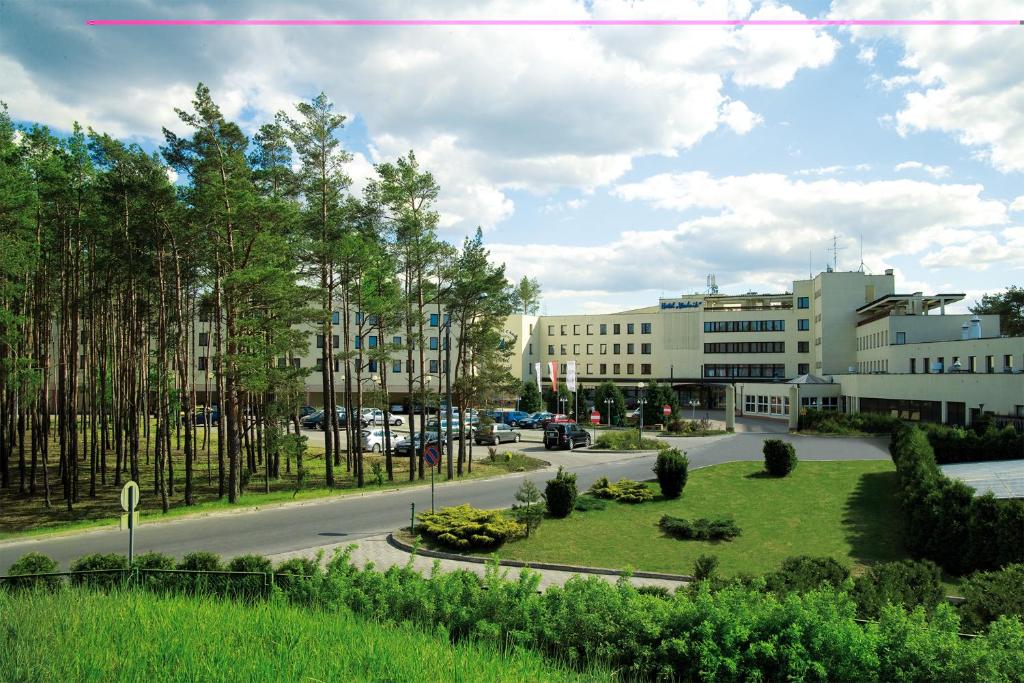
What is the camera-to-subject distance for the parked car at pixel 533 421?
201 feet

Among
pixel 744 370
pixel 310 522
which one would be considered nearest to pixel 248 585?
pixel 310 522

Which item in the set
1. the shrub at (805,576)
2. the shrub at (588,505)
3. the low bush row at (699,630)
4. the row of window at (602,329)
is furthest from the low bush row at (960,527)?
the row of window at (602,329)

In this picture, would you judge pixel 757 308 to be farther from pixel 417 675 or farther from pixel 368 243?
pixel 417 675

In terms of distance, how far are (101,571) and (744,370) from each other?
7680cm

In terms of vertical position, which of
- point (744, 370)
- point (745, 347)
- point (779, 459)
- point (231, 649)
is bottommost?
point (779, 459)

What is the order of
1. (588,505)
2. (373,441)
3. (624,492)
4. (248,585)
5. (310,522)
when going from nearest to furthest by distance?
(248,585)
(310,522)
(588,505)
(624,492)
(373,441)

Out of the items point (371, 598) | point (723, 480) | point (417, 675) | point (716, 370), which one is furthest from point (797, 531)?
point (716, 370)

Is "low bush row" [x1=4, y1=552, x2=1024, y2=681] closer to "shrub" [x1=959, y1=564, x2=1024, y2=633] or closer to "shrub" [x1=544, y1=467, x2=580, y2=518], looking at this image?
"shrub" [x1=959, y1=564, x2=1024, y2=633]

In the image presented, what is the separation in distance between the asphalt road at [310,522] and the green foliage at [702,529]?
7076 millimetres

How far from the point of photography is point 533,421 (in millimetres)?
61469

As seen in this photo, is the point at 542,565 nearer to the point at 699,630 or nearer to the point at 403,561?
the point at 403,561

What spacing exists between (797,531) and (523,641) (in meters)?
14.8

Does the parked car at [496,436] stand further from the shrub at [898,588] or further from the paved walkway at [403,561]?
the shrub at [898,588]

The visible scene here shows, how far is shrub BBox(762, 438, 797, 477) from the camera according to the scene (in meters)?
28.5
